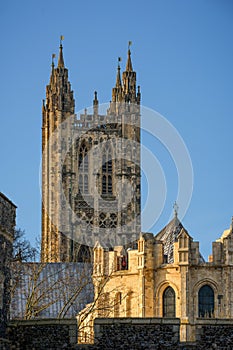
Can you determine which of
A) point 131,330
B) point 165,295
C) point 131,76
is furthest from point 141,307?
point 131,76

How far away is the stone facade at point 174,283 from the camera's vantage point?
6438cm

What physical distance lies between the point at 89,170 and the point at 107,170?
1.63 metres

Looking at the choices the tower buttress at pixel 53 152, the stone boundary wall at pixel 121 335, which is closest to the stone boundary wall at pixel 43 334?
the stone boundary wall at pixel 121 335

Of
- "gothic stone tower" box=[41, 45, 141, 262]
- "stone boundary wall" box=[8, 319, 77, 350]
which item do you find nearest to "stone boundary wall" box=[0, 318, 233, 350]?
"stone boundary wall" box=[8, 319, 77, 350]

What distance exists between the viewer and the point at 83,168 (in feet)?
356

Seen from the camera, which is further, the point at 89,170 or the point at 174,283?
the point at 89,170

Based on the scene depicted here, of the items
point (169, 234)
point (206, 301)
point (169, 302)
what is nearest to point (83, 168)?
point (169, 234)

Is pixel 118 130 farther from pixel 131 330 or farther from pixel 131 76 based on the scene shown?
pixel 131 330

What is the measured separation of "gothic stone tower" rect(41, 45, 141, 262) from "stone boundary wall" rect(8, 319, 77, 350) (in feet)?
232

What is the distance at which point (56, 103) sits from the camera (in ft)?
356

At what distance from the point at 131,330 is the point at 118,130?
256ft

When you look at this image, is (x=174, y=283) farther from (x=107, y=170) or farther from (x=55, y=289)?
(x=107, y=170)

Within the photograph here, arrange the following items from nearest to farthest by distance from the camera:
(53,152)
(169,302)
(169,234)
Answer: (169,302) → (169,234) → (53,152)

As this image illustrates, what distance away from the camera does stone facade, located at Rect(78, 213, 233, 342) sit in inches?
2534
